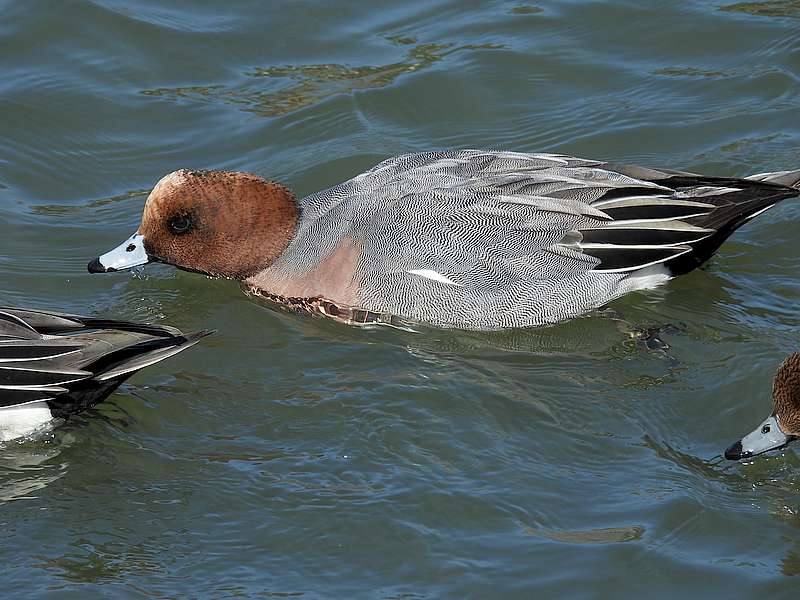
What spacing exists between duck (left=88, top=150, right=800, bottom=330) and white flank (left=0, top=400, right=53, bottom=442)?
4.79ft

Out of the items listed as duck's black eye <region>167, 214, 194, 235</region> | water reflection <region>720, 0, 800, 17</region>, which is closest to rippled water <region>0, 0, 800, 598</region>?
water reflection <region>720, 0, 800, 17</region>

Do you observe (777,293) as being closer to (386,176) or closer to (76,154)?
(386,176)

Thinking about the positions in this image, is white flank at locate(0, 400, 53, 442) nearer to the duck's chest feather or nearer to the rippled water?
the rippled water

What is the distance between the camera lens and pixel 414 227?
6578 mm

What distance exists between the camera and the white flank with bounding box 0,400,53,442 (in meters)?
5.47

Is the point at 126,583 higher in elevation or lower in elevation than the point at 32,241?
lower

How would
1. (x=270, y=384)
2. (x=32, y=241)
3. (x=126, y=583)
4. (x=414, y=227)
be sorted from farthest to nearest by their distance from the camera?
1. (x=32, y=241)
2. (x=414, y=227)
3. (x=270, y=384)
4. (x=126, y=583)

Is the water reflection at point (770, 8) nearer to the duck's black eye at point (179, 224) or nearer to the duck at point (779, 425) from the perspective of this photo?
the duck's black eye at point (179, 224)

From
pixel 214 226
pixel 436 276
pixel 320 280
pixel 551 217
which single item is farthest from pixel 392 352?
pixel 214 226

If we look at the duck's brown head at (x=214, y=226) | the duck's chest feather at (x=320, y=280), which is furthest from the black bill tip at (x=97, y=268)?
the duck's chest feather at (x=320, y=280)

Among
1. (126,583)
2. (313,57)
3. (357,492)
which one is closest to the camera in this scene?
(126,583)

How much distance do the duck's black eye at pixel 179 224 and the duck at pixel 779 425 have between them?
309cm

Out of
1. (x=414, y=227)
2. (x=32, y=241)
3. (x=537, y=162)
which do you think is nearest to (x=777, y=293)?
(x=537, y=162)

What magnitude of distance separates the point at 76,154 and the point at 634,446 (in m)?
4.74
